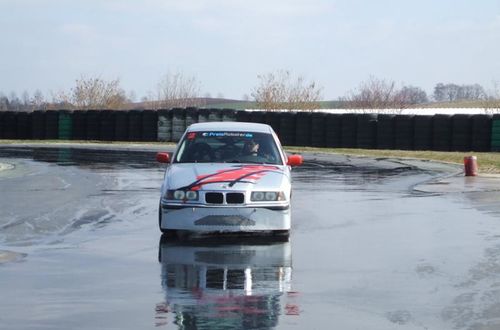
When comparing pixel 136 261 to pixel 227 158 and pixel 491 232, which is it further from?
pixel 491 232

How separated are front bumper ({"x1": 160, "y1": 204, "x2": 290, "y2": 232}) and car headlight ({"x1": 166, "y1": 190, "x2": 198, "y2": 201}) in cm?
11

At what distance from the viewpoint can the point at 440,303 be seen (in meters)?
8.23

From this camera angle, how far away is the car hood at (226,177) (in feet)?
38.7

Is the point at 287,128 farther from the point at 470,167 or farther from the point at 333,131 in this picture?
the point at 470,167

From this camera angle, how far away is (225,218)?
11703 millimetres

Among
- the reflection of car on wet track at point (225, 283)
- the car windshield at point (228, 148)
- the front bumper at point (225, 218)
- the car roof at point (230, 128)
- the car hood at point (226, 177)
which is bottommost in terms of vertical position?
the reflection of car on wet track at point (225, 283)

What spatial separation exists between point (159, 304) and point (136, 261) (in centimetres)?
249

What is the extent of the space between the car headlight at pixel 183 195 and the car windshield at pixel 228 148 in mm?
1298

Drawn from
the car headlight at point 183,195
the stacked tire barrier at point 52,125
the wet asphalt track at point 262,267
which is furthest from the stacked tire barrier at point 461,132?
the car headlight at point 183,195

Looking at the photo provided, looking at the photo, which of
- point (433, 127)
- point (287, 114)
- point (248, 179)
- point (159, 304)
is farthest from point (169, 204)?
point (287, 114)

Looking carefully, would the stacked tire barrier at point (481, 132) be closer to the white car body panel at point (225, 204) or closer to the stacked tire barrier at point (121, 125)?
the stacked tire barrier at point (121, 125)

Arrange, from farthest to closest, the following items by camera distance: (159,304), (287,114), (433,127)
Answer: (287,114), (433,127), (159,304)

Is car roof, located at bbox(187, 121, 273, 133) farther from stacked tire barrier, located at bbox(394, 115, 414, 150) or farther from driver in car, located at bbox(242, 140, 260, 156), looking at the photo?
stacked tire barrier, located at bbox(394, 115, 414, 150)

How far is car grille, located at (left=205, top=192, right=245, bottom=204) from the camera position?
1170 centimetres
